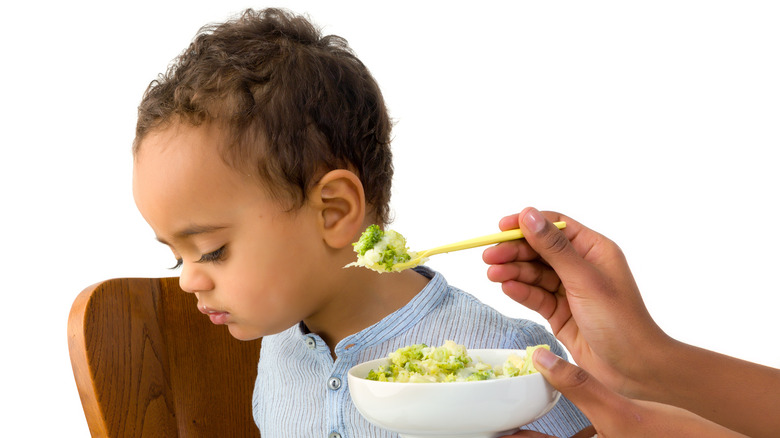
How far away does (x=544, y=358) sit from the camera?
0.92 m

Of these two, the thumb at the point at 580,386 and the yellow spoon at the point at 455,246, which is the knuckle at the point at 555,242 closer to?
the yellow spoon at the point at 455,246

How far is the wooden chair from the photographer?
1337mm

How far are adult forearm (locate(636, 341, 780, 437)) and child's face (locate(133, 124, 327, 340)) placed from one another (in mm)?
620

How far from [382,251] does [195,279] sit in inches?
15.7

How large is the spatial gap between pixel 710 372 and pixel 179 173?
3.14 feet

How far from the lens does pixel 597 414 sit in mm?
915

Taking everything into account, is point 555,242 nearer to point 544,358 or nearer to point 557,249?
point 557,249

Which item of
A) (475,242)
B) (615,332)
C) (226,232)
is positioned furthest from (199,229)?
(615,332)

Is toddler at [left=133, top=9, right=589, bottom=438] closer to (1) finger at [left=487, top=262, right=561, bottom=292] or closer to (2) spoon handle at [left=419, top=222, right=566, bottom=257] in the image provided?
(1) finger at [left=487, top=262, right=561, bottom=292]

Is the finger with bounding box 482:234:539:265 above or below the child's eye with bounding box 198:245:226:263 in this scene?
above

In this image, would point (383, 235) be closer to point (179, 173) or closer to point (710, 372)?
point (179, 173)

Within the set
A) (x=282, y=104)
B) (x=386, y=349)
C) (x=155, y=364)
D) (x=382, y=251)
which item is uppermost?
(x=282, y=104)

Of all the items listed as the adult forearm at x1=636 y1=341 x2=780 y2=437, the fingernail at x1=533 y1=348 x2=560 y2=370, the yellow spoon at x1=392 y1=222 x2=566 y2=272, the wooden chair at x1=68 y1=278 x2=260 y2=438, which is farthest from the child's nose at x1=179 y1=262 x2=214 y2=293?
the adult forearm at x1=636 y1=341 x2=780 y2=437

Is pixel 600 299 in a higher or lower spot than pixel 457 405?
higher
